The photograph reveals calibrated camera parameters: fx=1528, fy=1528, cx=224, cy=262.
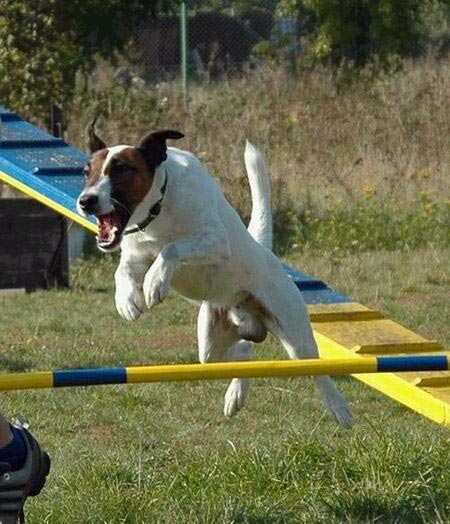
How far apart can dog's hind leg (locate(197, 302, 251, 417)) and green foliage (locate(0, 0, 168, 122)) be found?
7.97 meters

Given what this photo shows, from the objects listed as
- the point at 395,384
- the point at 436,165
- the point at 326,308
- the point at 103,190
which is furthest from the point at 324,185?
the point at 103,190

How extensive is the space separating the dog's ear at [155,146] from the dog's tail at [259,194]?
2.72 feet

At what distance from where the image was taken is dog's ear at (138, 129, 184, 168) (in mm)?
5551

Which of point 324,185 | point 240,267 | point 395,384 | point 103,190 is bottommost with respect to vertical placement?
point 324,185

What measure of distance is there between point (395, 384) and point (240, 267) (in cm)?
94

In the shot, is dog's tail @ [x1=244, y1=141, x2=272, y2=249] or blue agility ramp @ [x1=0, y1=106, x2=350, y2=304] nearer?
dog's tail @ [x1=244, y1=141, x2=272, y2=249]

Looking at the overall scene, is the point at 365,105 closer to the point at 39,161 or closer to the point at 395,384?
the point at 39,161

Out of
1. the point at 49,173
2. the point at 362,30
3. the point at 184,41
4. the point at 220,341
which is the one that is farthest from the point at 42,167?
the point at 362,30

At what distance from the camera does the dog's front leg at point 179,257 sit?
5.43 meters

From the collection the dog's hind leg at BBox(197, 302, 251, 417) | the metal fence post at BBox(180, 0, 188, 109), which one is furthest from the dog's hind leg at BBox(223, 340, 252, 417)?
the metal fence post at BBox(180, 0, 188, 109)

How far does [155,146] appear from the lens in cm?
557

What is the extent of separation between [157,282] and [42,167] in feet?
10.5

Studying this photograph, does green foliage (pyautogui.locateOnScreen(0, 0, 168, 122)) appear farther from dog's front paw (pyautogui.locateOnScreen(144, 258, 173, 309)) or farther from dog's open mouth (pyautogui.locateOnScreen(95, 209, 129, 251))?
dog's front paw (pyautogui.locateOnScreen(144, 258, 173, 309))

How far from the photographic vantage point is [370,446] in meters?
5.13
